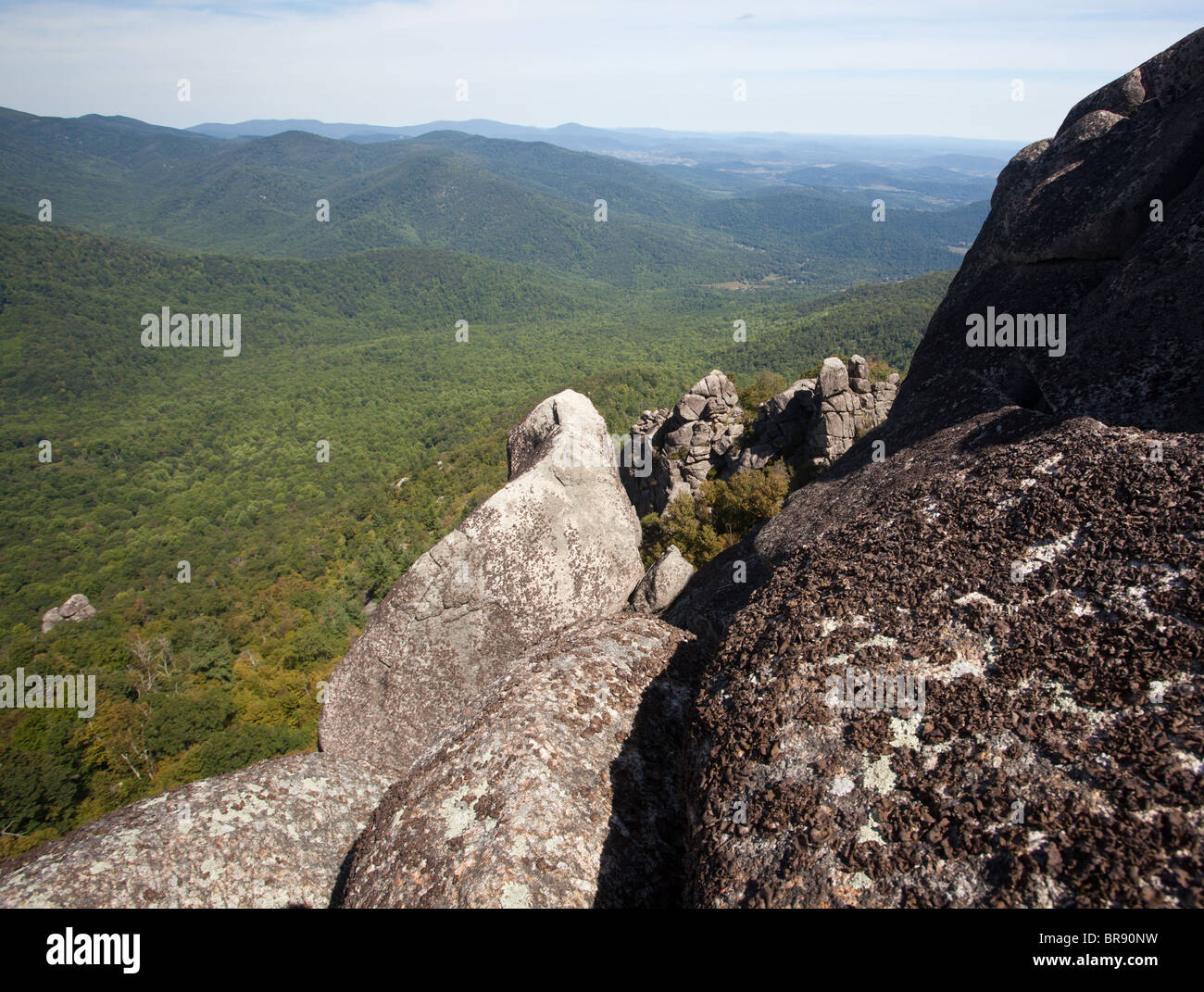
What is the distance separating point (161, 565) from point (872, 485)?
451 ft

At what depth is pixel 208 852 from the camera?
6641mm

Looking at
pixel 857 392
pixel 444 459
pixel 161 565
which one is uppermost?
pixel 857 392

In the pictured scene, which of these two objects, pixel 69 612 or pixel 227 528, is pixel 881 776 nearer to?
pixel 69 612

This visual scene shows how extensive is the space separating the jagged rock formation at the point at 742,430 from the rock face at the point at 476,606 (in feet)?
76.8

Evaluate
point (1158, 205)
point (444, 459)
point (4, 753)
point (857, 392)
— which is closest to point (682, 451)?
point (857, 392)

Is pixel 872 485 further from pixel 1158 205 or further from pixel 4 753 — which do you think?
pixel 4 753

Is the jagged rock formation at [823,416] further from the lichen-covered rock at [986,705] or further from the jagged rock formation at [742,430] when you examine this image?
the lichen-covered rock at [986,705]

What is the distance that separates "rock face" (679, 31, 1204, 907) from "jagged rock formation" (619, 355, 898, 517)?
86.8 ft

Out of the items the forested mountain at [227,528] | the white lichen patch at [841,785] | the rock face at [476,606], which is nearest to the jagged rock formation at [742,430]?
the rock face at [476,606]

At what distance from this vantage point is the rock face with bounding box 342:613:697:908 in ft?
15.7

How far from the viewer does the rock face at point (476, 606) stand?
9695 millimetres

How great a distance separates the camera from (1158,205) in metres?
9.03

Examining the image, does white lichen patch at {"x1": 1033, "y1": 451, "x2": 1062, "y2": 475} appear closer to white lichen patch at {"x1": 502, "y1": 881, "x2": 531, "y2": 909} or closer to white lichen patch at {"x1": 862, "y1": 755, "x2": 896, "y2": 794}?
white lichen patch at {"x1": 862, "y1": 755, "x2": 896, "y2": 794}

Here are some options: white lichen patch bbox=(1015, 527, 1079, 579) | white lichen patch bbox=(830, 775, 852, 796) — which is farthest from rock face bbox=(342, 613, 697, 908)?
white lichen patch bbox=(1015, 527, 1079, 579)
